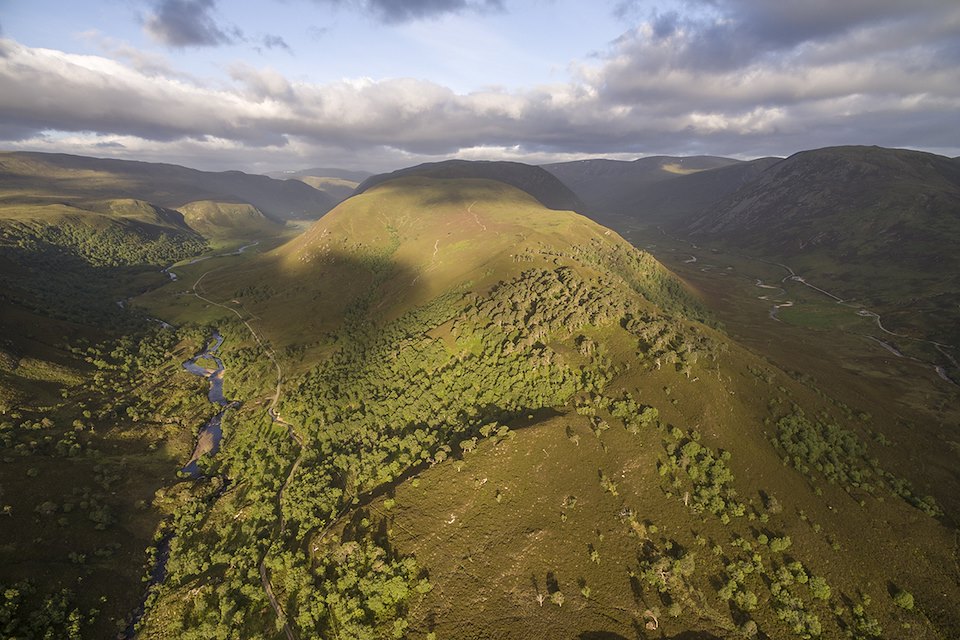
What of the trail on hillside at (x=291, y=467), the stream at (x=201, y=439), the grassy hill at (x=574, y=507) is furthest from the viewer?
the stream at (x=201, y=439)

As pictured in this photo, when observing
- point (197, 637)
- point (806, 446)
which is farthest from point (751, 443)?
point (197, 637)

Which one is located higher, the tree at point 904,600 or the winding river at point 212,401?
the tree at point 904,600

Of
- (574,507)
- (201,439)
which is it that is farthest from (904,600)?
(201,439)

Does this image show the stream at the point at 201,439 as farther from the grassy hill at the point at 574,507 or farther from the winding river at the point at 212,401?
the grassy hill at the point at 574,507

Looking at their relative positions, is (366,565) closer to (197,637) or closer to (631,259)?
(197,637)

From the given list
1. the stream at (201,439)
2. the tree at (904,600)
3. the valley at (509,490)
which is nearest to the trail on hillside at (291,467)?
the valley at (509,490)

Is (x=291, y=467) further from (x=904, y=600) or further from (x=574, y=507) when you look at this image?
(x=904, y=600)
